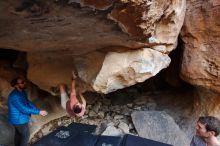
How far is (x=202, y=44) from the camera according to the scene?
263cm

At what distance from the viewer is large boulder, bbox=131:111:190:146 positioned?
280cm

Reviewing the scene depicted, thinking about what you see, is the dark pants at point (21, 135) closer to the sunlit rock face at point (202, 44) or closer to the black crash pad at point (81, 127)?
the black crash pad at point (81, 127)

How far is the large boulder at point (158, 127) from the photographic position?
2800 millimetres

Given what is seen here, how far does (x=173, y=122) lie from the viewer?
115 inches

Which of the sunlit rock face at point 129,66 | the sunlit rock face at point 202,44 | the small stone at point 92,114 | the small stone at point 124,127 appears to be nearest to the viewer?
the sunlit rock face at point 129,66

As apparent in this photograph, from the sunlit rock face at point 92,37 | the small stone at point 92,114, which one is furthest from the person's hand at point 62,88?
the small stone at point 92,114

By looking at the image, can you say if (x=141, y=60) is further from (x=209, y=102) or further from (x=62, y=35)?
(x=209, y=102)

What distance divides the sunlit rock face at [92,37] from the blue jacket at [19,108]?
1.14 feet

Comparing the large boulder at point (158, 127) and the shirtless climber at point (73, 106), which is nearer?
the shirtless climber at point (73, 106)

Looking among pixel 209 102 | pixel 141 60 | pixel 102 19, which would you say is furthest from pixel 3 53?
pixel 209 102

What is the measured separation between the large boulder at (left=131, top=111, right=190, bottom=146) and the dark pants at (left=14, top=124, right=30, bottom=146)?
92 cm

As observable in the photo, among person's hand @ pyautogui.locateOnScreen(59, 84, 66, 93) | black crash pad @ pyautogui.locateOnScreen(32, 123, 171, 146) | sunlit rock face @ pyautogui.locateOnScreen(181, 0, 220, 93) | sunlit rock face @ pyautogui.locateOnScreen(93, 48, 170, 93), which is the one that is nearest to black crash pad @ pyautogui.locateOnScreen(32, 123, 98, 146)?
black crash pad @ pyautogui.locateOnScreen(32, 123, 171, 146)

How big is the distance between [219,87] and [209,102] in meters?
0.31

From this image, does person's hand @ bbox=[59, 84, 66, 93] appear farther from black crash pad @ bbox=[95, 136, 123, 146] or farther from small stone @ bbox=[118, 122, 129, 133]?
small stone @ bbox=[118, 122, 129, 133]
